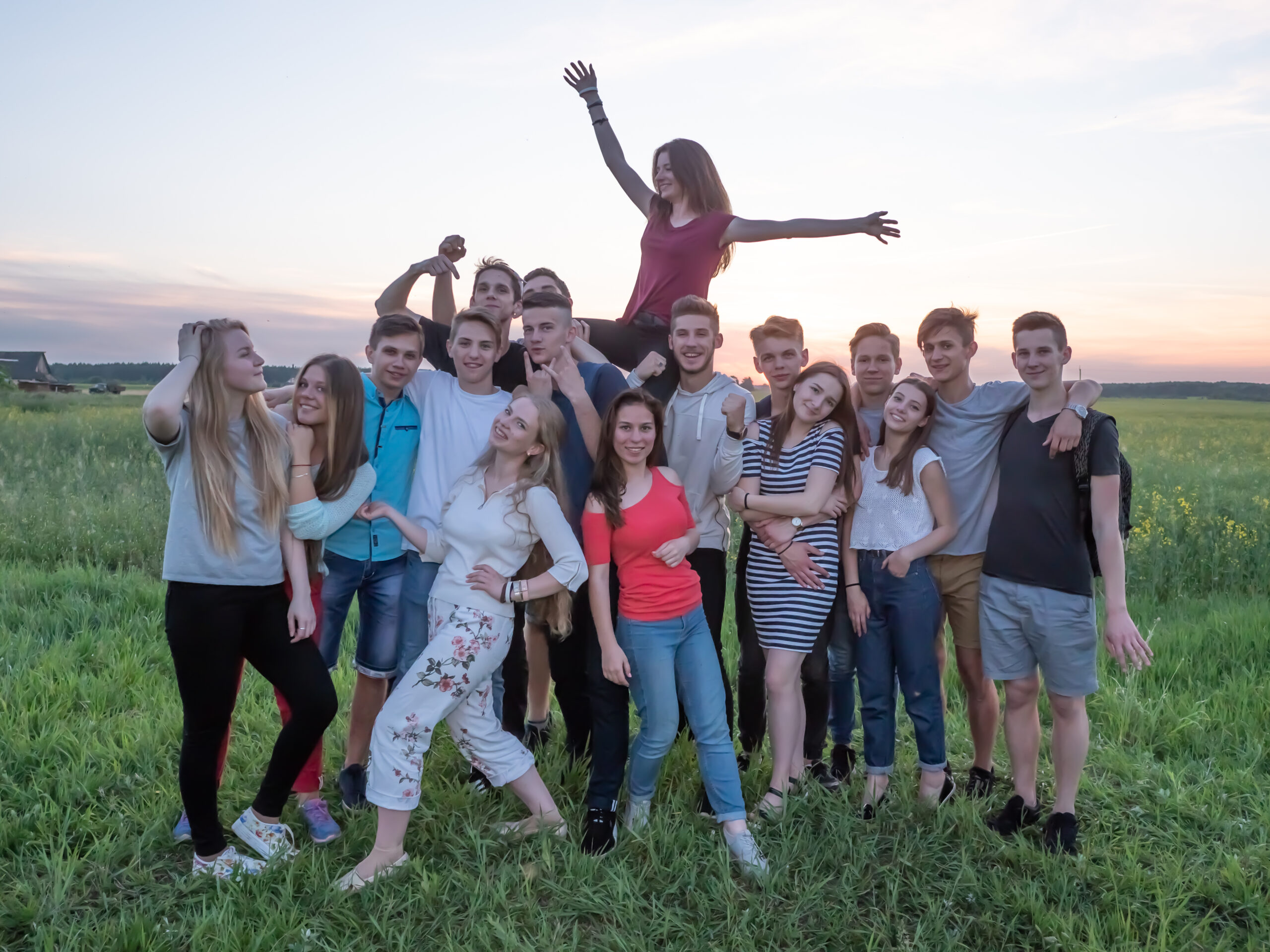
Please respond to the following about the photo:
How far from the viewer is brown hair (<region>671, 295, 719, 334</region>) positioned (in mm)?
4078

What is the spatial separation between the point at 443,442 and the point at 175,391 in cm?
112

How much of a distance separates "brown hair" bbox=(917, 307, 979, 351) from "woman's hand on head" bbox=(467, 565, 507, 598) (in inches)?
93.7

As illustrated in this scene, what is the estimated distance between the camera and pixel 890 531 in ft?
13.1

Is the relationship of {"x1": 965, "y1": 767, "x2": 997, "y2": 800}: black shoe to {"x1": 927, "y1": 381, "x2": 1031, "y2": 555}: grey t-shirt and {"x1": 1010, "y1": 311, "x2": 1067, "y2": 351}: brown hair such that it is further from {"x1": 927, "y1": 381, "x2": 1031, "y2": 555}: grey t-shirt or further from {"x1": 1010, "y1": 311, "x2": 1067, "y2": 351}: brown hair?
{"x1": 1010, "y1": 311, "x2": 1067, "y2": 351}: brown hair

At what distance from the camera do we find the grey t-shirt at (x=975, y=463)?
4.07 metres

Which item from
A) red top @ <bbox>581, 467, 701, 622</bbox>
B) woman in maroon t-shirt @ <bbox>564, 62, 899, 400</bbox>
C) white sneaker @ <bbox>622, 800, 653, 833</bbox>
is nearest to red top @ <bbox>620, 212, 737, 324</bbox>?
woman in maroon t-shirt @ <bbox>564, 62, 899, 400</bbox>

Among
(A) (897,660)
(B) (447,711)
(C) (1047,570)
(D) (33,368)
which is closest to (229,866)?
(B) (447,711)

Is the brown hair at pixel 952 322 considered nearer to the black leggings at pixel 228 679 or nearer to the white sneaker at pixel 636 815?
the white sneaker at pixel 636 815

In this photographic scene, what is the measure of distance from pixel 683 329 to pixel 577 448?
0.77 metres

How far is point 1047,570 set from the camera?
3.76m

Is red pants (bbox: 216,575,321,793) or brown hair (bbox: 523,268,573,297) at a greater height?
brown hair (bbox: 523,268,573,297)

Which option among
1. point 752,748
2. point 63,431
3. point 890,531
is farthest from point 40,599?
point 63,431

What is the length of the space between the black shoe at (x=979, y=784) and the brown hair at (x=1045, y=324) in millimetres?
2214

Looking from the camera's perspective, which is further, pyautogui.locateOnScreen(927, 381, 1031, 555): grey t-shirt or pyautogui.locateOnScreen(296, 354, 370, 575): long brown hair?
pyautogui.locateOnScreen(927, 381, 1031, 555): grey t-shirt
